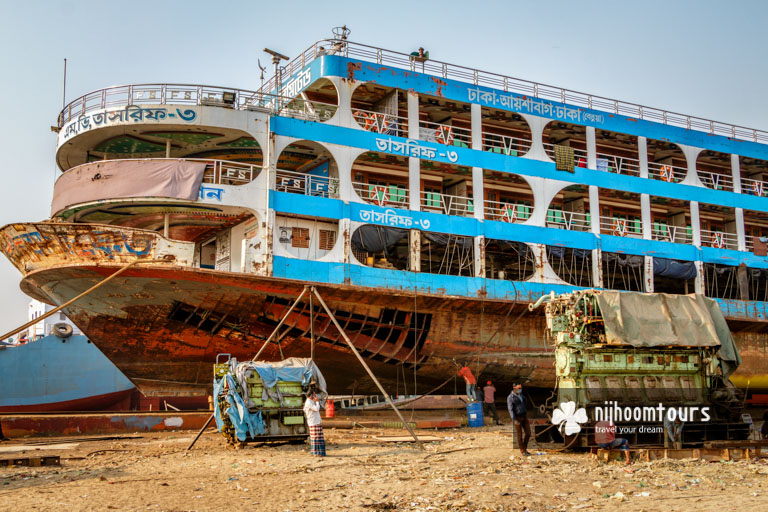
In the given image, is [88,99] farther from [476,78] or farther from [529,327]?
[529,327]

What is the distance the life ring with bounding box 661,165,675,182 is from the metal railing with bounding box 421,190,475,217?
6852 millimetres

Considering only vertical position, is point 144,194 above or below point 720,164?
below

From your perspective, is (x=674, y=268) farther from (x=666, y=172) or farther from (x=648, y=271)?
(x=666, y=172)

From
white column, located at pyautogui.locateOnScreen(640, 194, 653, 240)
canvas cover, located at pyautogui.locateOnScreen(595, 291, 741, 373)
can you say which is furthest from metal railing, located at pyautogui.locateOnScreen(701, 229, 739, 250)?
canvas cover, located at pyautogui.locateOnScreen(595, 291, 741, 373)

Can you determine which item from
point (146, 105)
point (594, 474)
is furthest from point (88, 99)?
point (594, 474)

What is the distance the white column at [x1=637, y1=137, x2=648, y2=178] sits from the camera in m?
23.0

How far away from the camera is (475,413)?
1758 centimetres

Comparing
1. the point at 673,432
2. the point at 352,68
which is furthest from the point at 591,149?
the point at 673,432

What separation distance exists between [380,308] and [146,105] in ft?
→ 22.4

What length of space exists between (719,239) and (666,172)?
2766 millimetres

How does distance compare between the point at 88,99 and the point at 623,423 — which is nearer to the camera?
the point at 623,423

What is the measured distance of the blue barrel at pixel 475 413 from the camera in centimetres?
1756

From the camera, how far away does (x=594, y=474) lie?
1033 centimetres

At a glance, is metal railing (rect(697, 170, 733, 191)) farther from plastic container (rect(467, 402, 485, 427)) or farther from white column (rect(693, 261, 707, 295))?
plastic container (rect(467, 402, 485, 427))
